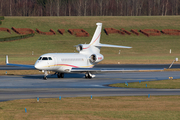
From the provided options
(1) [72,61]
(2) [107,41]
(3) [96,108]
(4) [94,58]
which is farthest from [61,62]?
(2) [107,41]

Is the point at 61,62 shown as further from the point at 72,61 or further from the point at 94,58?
the point at 94,58

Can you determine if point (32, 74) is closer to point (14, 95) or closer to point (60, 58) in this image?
point (60, 58)

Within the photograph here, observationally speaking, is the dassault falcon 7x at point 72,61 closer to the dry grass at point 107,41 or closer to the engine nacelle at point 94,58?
the engine nacelle at point 94,58

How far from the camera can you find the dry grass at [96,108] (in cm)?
1886

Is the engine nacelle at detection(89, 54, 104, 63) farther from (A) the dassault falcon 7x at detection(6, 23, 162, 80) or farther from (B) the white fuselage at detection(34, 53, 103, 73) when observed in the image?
(B) the white fuselage at detection(34, 53, 103, 73)

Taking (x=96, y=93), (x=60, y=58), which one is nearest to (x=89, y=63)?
(x=60, y=58)

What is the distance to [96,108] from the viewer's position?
21625 millimetres

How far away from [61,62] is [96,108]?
22.5m

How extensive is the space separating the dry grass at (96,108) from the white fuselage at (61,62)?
16.2 meters

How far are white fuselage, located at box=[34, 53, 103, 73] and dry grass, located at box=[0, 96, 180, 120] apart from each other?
16.2 meters

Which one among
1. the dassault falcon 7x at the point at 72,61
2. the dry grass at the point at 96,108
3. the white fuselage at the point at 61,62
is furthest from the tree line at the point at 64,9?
the dry grass at the point at 96,108

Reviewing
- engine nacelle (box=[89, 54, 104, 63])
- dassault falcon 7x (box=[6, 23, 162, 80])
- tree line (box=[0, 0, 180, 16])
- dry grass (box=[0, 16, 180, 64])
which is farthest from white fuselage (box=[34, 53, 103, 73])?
tree line (box=[0, 0, 180, 16])

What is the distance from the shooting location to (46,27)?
112625 millimetres

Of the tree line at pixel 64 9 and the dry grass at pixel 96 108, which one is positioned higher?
the tree line at pixel 64 9
